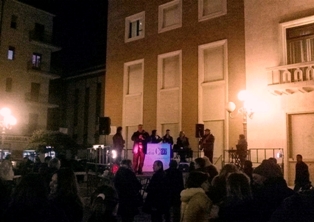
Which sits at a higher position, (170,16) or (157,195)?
(170,16)

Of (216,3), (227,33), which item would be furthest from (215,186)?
(216,3)

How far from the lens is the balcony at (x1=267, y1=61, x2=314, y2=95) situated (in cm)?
1559

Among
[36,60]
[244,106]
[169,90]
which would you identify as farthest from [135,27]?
[36,60]

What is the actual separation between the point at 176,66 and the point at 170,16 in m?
3.17

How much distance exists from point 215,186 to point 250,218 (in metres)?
1.20

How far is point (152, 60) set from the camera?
2288 cm

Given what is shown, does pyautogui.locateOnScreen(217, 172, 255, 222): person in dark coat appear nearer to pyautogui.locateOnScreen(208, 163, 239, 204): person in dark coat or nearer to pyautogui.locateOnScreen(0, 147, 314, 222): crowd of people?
pyautogui.locateOnScreen(0, 147, 314, 222): crowd of people

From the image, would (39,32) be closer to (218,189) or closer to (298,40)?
(298,40)

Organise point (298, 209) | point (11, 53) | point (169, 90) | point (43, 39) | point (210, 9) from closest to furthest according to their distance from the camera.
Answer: point (298, 209)
point (210, 9)
point (169, 90)
point (11, 53)
point (43, 39)

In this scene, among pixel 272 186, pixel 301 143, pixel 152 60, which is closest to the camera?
pixel 272 186

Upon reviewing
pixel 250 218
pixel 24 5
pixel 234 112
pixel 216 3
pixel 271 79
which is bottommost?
pixel 250 218

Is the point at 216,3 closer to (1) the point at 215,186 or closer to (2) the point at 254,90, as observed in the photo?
(2) the point at 254,90

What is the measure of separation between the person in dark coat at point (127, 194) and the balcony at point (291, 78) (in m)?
10.4

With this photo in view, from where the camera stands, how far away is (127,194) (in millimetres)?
7883
